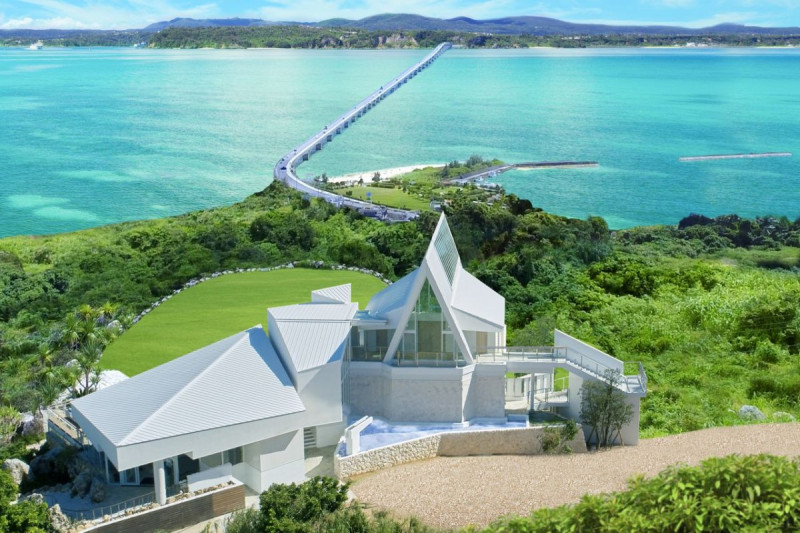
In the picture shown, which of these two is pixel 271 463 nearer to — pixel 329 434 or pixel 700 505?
pixel 329 434

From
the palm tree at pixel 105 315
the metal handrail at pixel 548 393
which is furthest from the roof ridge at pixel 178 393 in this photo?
the palm tree at pixel 105 315

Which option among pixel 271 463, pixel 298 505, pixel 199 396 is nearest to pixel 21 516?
pixel 199 396

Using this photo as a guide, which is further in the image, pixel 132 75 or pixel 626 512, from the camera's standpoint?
pixel 132 75

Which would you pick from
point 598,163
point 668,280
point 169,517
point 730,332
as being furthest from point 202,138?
point 169,517

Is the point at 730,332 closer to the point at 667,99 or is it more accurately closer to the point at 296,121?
the point at 296,121

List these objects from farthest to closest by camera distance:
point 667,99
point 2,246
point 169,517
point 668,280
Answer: point 667,99 < point 2,246 < point 668,280 < point 169,517

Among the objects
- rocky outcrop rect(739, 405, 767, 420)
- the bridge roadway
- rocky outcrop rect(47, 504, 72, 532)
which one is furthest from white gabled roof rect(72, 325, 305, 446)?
the bridge roadway
